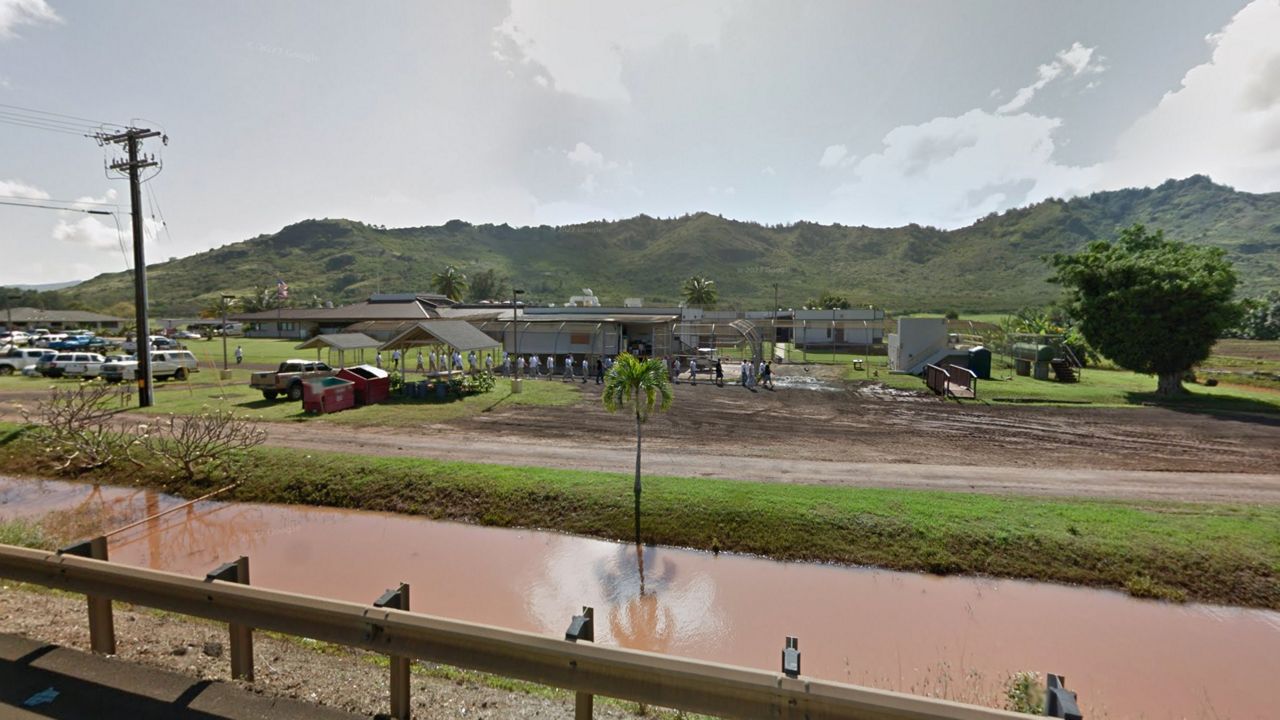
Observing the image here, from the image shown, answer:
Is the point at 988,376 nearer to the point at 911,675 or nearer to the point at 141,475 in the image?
the point at 911,675

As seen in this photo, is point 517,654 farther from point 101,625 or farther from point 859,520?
point 859,520

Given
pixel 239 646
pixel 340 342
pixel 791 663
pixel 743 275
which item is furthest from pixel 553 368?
pixel 743 275

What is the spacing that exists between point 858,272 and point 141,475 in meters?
188

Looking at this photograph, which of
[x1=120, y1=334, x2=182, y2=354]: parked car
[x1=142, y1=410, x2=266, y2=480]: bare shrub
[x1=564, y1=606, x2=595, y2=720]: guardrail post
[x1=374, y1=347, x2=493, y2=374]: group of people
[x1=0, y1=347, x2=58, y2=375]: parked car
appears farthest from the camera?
[x1=120, y1=334, x2=182, y2=354]: parked car

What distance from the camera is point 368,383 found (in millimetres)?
24766

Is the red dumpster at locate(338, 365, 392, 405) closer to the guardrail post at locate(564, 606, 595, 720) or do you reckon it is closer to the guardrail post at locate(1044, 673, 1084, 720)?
the guardrail post at locate(564, 606, 595, 720)

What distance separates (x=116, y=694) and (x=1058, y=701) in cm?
596

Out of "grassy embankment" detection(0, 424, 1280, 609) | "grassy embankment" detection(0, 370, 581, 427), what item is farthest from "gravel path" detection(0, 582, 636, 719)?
"grassy embankment" detection(0, 370, 581, 427)

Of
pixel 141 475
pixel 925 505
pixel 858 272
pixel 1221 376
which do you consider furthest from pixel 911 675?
pixel 858 272

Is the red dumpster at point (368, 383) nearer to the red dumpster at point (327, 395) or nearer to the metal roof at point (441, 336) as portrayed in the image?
the red dumpster at point (327, 395)

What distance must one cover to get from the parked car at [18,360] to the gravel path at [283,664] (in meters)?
40.8

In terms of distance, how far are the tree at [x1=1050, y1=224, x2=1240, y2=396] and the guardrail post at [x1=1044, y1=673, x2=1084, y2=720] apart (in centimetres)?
3205

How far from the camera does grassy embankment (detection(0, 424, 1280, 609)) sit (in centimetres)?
972

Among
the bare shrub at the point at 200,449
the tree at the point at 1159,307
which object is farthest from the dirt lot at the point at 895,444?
the tree at the point at 1159,307
